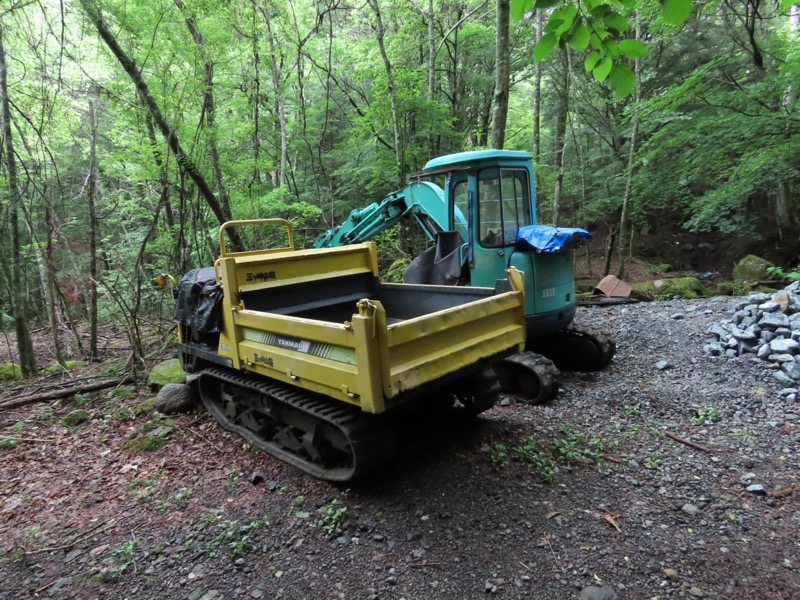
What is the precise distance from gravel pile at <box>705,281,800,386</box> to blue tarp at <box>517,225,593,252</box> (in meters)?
2.23

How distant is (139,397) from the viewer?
5.44m

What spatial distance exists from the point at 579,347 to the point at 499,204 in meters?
2.04

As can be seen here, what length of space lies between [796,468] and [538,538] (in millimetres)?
2095

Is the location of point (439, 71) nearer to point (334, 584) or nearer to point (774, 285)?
point (774, 285)

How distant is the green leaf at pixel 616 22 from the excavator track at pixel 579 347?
13.4 ft

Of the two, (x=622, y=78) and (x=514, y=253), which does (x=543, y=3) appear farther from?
(x=514, y=253)

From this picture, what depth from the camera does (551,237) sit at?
4668 mm

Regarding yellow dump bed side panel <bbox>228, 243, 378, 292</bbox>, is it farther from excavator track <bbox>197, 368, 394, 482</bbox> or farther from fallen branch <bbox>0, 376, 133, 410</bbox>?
fallen branch <bbox>0, 376, 133, 410</bbox>

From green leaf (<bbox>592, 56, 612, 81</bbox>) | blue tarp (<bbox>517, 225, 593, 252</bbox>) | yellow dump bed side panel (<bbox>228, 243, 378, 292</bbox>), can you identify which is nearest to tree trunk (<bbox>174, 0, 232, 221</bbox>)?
yellow dump bed side panel (<bbox>228, 243, 378, 292</bbox>)

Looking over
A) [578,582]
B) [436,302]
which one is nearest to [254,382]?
[436,302]

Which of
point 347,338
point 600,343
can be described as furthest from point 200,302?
point 600,343

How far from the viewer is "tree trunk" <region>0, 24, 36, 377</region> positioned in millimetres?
5707

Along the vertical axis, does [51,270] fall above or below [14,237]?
below

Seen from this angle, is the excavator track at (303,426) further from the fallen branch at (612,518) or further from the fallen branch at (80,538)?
the fallen branch at (612,518)
